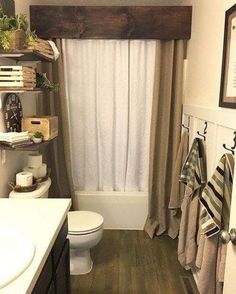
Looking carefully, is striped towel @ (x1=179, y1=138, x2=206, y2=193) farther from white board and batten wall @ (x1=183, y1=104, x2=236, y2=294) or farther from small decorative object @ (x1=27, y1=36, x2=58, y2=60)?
small decorative object @ (x1=27, y1=36, x2=58, y2=60)

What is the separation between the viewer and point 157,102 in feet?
9.29

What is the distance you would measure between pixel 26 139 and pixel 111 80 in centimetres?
129

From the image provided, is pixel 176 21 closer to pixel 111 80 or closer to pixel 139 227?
pixel 111 80

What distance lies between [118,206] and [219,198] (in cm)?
174

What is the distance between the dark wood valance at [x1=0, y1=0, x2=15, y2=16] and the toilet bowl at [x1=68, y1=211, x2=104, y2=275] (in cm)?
167

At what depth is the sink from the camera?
938 mm

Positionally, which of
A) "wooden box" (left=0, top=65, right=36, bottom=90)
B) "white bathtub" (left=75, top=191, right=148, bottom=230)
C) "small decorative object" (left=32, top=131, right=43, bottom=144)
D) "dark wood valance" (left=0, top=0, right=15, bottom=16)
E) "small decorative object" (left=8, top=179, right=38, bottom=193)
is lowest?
"white bathtub" (left=75, top=191, right=148, bottom=230)

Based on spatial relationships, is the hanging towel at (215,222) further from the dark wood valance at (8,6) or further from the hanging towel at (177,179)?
the dark wood valance at (8,6)

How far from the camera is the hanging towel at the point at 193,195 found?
1.97 m

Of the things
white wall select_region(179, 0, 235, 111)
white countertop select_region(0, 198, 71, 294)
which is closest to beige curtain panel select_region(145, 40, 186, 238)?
white wall select_region(179, 0, 235, 111)

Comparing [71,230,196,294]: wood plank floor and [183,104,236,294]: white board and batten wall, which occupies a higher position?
[183,104,236,294]: white board and batten wall

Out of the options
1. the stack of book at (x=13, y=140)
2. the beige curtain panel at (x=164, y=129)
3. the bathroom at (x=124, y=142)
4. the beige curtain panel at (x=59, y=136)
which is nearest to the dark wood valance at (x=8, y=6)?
the bathroom at (x=124, y=142)

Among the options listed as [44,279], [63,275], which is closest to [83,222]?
[63,275]

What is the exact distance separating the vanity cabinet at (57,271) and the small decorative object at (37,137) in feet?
2.53
